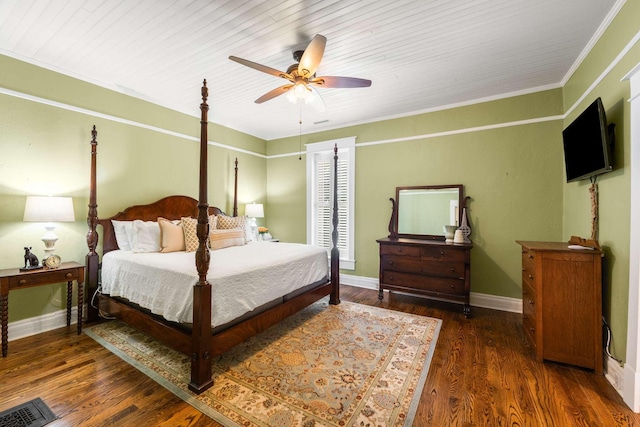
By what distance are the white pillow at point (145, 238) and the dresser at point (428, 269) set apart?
279cm

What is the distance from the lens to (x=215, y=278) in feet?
6.71

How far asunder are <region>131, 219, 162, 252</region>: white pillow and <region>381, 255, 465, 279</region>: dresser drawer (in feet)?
9.37

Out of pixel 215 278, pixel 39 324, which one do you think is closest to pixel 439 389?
pixel 215 278

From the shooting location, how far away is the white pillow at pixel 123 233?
3.19 m

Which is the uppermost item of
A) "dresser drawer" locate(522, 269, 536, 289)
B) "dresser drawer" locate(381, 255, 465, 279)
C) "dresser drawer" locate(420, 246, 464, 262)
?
"dresser drawer" locate(420, 246, 464, 262)

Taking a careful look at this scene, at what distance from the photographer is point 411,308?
11.6ft

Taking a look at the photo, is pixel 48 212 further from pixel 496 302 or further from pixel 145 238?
pixel 496 302

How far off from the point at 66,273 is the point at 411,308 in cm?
380

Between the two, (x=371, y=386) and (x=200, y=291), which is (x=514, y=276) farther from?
(x=200, y=291)

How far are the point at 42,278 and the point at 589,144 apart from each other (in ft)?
16.1

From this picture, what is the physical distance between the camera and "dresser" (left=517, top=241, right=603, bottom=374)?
208cm

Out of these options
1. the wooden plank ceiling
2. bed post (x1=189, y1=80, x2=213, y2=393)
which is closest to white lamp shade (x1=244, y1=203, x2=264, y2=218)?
the wooden plank ceiling

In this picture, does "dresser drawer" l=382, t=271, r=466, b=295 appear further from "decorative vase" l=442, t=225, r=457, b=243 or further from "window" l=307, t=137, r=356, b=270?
"window" l=307, t=137, r=356, b=270

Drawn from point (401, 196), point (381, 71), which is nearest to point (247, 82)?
point (381, 71)
